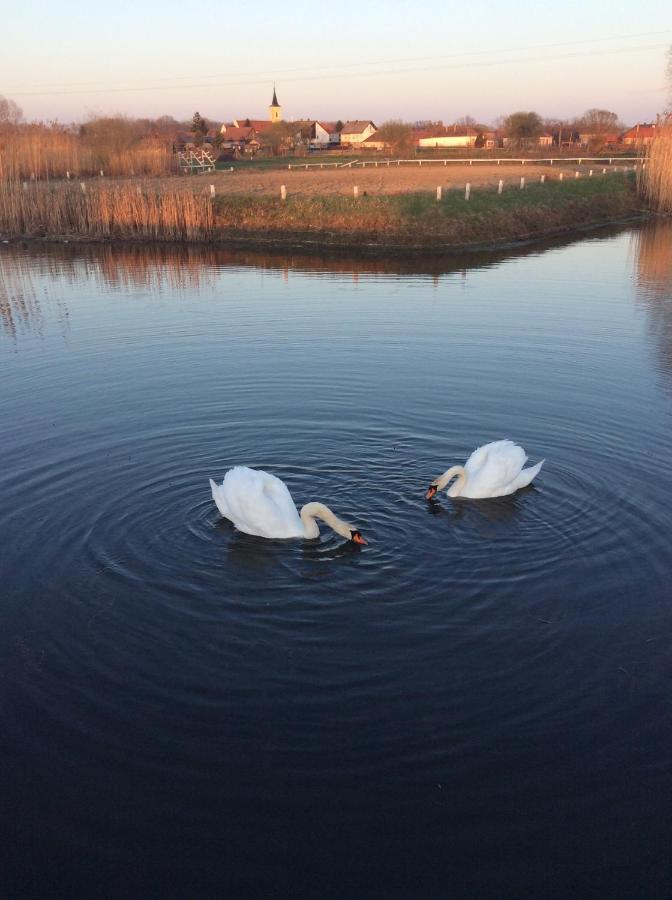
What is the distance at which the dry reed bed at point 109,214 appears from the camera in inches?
1783

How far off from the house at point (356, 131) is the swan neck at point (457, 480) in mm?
167534

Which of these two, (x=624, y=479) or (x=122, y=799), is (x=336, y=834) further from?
(x=624, y=479)

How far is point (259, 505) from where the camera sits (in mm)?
Result: 11047

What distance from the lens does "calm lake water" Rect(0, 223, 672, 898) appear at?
6.71 meters

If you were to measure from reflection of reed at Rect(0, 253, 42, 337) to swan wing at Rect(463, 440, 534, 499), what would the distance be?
57.7 ft

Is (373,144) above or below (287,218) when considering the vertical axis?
above

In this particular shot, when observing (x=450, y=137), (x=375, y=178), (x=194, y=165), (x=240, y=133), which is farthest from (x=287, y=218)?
(x=240, y=133)

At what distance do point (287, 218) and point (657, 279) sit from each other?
23.1 m

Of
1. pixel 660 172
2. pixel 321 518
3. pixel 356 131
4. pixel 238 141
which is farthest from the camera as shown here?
pixel 356 131

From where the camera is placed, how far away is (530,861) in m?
6.55

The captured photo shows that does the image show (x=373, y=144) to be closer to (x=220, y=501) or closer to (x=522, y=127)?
(x=522, y=127)

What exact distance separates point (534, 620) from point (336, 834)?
3.93 meters

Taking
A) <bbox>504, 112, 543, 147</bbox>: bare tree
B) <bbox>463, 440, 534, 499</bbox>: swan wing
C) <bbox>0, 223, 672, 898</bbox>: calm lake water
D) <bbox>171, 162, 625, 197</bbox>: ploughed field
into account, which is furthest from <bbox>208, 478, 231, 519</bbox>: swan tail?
<bbox>504, 112, 543, 147</bbox>: bare tree

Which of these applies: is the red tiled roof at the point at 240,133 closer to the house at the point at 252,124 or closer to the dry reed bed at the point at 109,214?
the house at the point at 252,124
